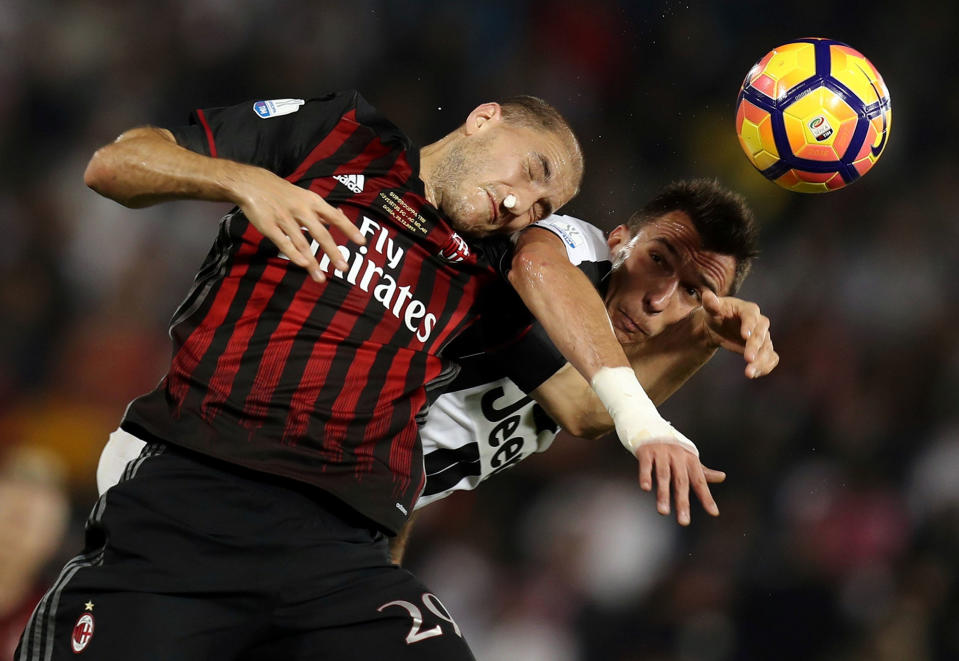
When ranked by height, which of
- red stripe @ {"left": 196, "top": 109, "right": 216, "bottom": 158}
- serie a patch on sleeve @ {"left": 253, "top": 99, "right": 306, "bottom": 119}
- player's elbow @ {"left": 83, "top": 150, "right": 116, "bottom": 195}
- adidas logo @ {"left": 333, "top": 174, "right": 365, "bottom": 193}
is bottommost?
adidas logo @ {"left": 333, "top": 174, "right": 365, "bottom": 193}

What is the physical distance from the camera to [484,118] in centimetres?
299

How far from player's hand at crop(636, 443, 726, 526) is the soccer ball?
1356 millimetres

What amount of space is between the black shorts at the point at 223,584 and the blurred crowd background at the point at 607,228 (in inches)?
78.4

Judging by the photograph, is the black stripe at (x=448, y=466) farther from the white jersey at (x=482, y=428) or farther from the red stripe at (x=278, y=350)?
the red stripe at (x=278, y=350)

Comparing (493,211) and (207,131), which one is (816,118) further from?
(207,131)

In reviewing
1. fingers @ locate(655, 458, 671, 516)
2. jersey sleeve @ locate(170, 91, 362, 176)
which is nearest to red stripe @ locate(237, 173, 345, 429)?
jersey sleeve @ locate(170, 91, 362, 176)

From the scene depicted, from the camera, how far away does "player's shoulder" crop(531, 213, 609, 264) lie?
9.83ft

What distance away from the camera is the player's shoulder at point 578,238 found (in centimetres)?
300

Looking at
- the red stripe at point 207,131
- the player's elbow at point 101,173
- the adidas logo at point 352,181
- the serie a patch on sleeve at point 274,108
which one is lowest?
the adidas logo at point 352,181

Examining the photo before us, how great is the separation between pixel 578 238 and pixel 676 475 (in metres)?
1.13

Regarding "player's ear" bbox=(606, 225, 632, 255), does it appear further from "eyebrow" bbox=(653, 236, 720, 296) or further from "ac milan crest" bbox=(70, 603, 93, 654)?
"ac milan crest" bbox=(70, 603, 93, 654)

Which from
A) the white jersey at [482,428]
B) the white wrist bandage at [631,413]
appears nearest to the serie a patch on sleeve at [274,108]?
the white jersey at [482,428]

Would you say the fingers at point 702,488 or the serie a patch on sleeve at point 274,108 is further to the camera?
the serie a patch on sleeve at point 274,108

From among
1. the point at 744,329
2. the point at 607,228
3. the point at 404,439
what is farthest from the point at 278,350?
the point at 607,228
